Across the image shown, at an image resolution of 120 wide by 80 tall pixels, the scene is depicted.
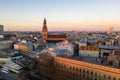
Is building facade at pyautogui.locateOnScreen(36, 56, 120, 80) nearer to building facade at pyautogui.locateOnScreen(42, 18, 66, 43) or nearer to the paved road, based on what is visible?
the paved road

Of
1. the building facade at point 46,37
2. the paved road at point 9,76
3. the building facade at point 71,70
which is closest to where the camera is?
the building facade at point 71,70

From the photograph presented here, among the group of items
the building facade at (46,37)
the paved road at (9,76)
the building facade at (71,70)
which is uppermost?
the building facade at (46,37)

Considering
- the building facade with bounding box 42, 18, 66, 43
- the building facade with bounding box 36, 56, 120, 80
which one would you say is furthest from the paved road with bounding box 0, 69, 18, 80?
the building facade with bounding box 42, 18, 66, 43

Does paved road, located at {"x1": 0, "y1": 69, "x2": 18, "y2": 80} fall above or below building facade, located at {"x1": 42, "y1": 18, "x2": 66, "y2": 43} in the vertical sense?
below

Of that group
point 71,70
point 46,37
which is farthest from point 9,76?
point 46,37

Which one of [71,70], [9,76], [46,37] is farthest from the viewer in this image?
[46,37]

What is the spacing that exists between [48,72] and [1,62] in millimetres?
29541

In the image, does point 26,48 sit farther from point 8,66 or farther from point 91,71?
point 91,71

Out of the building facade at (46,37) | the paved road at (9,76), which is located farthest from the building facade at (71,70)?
the building facade at (46,37)

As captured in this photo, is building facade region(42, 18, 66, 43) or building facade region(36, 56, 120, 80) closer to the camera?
building facade region(36, 56, 120, 80)

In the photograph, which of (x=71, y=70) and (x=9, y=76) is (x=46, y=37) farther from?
(x=71, y=70)

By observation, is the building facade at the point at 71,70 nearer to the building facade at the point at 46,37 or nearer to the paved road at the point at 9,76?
the paved road at the point at 9,76

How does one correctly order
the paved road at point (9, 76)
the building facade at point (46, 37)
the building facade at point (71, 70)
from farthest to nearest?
1. the building facade at point (46, 37)
2. the paved road at point (9, 76)
3. the building facade at point (71, 70)

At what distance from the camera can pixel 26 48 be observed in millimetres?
102000
